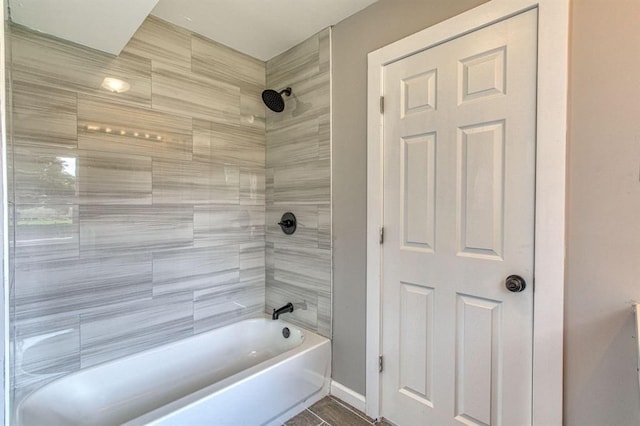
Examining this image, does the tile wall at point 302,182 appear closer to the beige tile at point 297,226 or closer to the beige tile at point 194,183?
the beige tile at point 297,226

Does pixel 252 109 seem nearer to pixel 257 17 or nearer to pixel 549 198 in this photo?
pixel 257 17

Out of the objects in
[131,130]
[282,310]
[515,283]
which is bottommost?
[282,310]

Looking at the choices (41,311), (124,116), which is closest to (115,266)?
(41,311)

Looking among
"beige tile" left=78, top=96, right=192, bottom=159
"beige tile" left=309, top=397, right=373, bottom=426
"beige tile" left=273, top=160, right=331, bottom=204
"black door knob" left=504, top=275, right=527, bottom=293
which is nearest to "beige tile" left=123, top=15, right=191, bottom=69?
"beige tile" left=78, top=96, right=192, bottom=159

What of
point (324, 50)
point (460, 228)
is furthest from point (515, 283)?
point (324, 50)

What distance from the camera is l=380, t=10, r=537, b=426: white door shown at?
1.24 metres

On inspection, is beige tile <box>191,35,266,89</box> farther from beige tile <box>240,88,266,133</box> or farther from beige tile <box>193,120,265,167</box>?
beige tile <box>193,120,265,167</box>

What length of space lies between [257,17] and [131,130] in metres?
1.06

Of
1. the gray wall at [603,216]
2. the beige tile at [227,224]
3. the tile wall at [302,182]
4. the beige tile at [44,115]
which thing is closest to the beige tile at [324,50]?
the tile wall at [302,182]

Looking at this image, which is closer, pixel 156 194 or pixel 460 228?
pixel 460 228

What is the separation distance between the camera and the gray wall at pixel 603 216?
1.02 m

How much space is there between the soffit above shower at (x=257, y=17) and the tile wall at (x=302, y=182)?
0.12m

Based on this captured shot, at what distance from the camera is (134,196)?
1811mm

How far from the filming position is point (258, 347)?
2.32 metres
